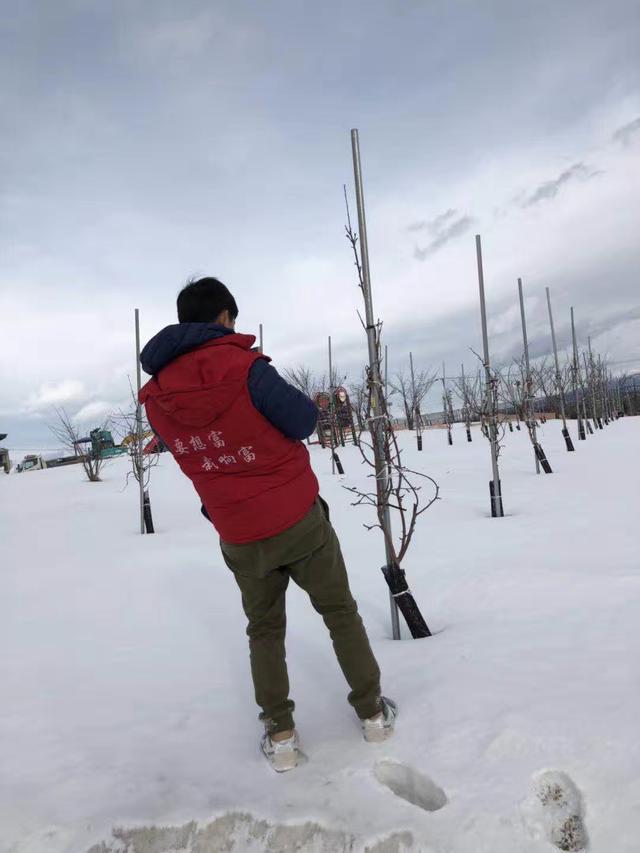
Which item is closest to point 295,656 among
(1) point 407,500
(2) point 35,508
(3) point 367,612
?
(3) point 367,612

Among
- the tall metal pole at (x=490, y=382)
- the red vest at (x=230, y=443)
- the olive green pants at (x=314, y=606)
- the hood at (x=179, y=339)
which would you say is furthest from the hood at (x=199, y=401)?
the tall metal pole at (x=490, y=382)

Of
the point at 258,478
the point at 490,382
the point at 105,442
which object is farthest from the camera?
the point at 105,442

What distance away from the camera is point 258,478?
169 centimetres

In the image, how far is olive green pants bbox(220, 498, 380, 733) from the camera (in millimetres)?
1762

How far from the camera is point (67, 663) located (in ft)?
9.61

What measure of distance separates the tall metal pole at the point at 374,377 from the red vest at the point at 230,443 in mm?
1099

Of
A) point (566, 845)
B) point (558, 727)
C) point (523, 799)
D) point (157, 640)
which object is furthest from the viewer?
point (157, 640)

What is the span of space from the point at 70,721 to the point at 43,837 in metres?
0.79

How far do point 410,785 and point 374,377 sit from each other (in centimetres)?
200

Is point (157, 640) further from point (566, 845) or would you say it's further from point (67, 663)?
point (566, 845)

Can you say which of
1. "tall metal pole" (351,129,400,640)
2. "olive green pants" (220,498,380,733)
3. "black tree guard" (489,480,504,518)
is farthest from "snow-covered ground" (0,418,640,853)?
"black tree guard" (489,480,504,518)

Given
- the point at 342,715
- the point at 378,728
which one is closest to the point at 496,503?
the point at 342,715

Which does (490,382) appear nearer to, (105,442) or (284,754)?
(284,754)

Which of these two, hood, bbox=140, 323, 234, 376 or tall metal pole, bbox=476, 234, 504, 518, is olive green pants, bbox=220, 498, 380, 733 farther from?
tall metal pole, bbox=476, 234, 504, 518
